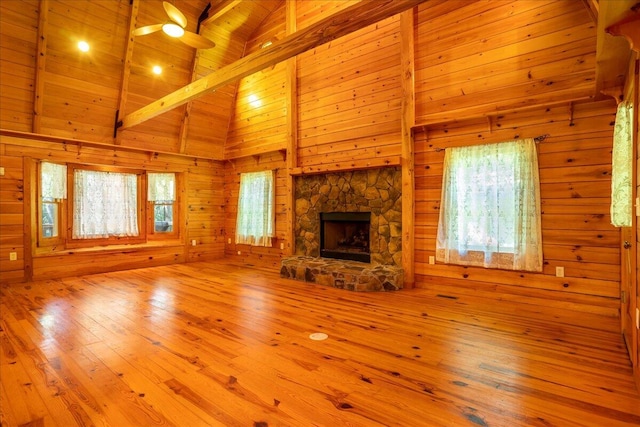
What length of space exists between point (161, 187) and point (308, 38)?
4906 millimetres

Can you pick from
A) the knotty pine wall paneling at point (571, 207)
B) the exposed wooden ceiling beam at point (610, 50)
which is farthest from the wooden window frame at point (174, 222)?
the exposed wooden ceiling beam at point (610, 50)

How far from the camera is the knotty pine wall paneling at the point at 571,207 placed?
3.10 m

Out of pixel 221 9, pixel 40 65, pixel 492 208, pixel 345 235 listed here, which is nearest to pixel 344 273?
pixel 345 235

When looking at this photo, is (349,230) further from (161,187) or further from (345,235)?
(161,187)

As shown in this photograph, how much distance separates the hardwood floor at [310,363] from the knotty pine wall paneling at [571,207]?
0.25 meters

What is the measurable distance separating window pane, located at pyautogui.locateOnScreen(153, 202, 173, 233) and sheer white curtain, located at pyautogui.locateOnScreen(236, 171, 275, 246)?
1.50 m

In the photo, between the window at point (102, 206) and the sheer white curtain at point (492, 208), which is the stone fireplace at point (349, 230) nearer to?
the sheer white curtain at point (492, 208)

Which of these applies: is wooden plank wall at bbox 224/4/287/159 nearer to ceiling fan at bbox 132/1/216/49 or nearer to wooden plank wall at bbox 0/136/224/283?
wooden plank wall at bbox 0/136/224/283

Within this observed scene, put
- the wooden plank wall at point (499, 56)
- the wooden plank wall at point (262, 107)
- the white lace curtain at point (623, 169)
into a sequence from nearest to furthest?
the white lace curtain at point (623, 169) → the wooden plank wall at point (499, 56) → the wooden plank wall at point (262, 107)

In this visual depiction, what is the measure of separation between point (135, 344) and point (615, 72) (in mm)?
4239

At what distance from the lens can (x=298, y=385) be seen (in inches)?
75.7

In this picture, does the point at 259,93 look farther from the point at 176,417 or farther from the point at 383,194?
the point at 176,417

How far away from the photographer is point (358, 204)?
4.85 meters

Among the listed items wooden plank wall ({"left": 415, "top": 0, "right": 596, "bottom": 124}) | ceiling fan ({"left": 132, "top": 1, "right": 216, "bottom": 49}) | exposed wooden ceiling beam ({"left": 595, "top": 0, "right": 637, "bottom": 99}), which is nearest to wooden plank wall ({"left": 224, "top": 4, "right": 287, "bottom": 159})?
ceiling fan ({"left": 132, "top": 1, "right": 216, "bottom": 49})
